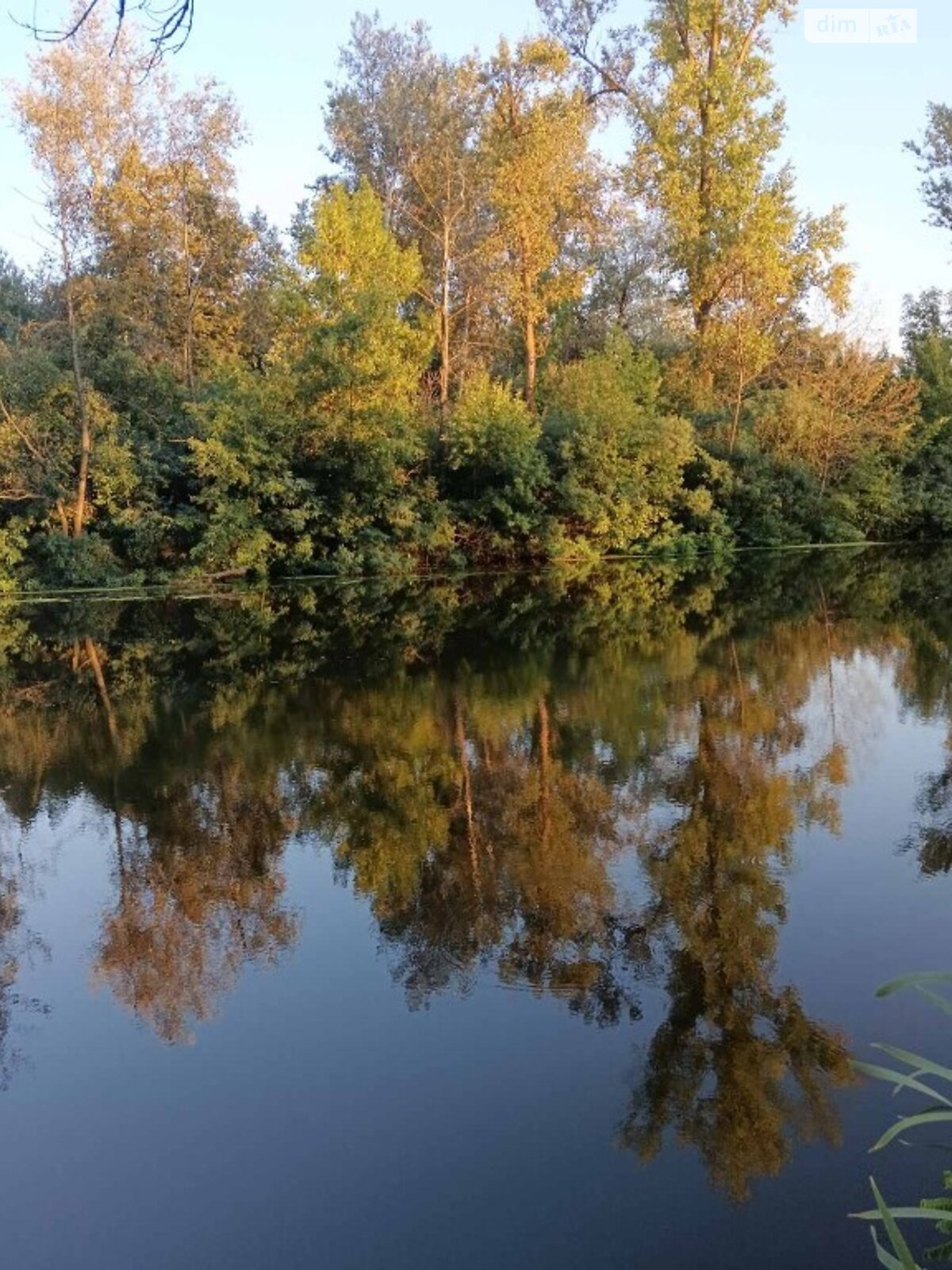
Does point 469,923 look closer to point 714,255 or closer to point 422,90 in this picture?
point 714,255

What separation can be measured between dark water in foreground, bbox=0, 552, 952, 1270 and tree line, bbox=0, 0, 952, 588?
16454 mm

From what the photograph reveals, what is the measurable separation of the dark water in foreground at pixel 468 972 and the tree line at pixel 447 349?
16.5m

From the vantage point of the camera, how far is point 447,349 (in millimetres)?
33125

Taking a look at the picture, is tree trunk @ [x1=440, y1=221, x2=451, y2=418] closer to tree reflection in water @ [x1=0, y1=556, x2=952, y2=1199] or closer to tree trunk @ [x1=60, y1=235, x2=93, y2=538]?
tree trunk @ [x1=60, y1=235, x2=93, y2=538]

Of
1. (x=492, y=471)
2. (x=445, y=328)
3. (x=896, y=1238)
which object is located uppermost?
(x=445, y=328)

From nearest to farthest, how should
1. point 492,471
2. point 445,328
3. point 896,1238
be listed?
1. point 896,1238
2. point 492,471
3. point 445,328

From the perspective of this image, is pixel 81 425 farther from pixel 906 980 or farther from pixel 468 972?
pixel 906 980

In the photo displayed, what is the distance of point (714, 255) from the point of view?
107 ft

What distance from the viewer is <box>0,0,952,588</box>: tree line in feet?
92.1

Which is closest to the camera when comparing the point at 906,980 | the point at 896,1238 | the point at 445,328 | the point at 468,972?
the point at 896,1238

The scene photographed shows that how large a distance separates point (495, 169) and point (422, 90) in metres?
6.03

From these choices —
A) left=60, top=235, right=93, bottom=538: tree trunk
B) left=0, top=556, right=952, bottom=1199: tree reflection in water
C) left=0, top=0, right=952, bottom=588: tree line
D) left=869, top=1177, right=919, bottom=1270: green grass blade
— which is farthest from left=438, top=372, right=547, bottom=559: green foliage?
left=869, top=1177, right=919, bottom=1270: green grass blade

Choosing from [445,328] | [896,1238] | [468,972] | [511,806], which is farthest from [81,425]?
[896,1238]

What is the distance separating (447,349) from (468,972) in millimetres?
29050
